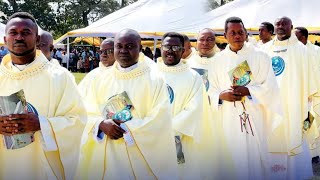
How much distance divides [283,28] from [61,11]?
65.0 meters

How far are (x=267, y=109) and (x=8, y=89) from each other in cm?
362

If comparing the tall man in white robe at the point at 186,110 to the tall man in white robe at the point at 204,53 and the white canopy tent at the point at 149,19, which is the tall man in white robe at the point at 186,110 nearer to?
the tall man in white robe at the point at 204,53

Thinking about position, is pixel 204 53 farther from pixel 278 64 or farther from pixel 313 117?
pixel 313 117

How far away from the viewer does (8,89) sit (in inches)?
161

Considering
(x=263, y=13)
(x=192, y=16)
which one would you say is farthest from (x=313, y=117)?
(x=192, y=16)

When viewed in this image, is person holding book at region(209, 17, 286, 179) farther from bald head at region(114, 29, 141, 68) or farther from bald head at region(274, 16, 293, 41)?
bald head at region(114, 29, 141, 68)

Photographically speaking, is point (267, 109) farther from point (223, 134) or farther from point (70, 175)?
point (70, 175)

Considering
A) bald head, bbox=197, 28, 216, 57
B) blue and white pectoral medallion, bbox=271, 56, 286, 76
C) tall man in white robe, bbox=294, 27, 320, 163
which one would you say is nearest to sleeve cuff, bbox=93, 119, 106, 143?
bald head, bbox=197, 28, 216, 57

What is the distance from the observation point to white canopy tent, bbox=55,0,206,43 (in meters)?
24.5

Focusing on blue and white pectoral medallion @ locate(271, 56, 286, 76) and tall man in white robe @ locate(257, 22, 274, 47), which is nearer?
blue and white pectoral medallion @ locate(271, 56, 286, 76)

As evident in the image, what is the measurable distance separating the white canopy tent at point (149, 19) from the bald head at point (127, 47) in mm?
19020

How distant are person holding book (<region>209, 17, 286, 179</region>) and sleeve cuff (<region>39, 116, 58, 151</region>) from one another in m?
2.78

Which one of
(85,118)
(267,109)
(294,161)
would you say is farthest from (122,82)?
(294,161)

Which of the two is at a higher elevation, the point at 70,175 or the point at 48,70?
the point at 48,70
